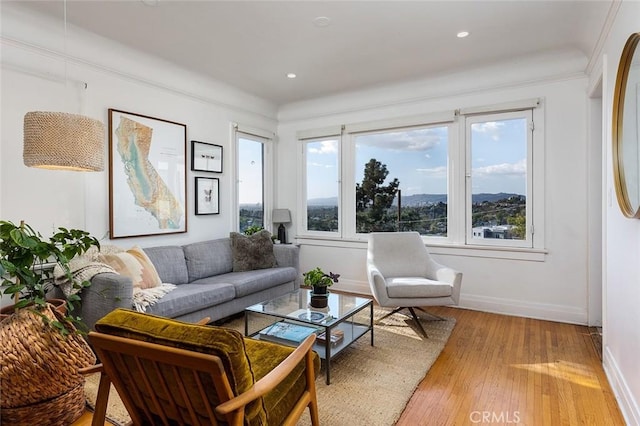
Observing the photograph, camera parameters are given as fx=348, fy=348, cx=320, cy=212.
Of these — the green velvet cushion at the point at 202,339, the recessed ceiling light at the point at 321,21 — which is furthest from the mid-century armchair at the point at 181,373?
the recessed ceiling light at the point at 321,21

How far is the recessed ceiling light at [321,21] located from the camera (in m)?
2.73

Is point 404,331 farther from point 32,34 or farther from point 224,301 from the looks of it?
point 32,34

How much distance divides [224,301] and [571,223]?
3.40 m

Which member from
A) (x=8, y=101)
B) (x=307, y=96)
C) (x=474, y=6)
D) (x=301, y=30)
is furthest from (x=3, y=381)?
(x=307, y=96)

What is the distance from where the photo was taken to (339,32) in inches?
116

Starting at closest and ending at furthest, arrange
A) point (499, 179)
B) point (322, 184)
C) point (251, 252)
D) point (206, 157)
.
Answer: point (499, 179), point (251, 252), point (206, 157), point (322, 184)

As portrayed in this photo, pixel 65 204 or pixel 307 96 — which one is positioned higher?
pixel 307 96

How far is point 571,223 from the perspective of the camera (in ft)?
11.2

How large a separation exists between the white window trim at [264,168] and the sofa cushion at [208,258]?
1.88ft

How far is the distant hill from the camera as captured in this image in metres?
3.78

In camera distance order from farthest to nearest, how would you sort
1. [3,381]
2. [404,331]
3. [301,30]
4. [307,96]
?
[307,96], [404,331], [301,30], [3,381]

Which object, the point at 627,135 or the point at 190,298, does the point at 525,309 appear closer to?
the point at 627,135

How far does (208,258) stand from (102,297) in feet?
4.48

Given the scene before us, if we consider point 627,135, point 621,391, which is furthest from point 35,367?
point 627,135
